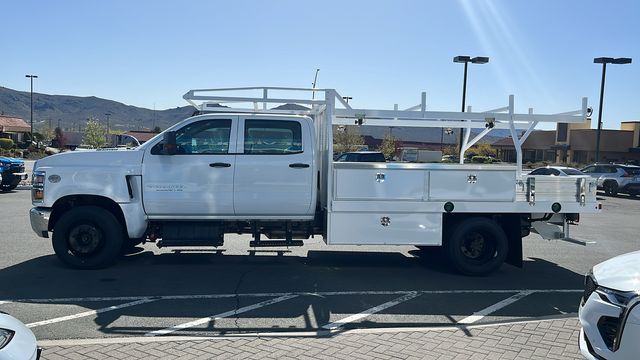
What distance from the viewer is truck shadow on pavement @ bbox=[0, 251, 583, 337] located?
586cm

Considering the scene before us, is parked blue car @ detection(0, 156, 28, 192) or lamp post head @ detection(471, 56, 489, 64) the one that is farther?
lamp post head @ detection(471, 56, 489, 64)

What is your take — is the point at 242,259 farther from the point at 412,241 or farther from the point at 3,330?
the point at 3,330

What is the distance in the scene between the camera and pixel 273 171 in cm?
795

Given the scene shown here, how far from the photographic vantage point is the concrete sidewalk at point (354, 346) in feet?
15.7

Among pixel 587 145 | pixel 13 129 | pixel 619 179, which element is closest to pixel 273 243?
pixel 619 179

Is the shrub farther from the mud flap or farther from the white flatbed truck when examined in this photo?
the mud flap

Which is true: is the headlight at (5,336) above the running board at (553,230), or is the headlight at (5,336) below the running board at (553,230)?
below

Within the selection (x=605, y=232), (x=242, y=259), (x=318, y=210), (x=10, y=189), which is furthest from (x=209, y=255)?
(x=10, y=189)

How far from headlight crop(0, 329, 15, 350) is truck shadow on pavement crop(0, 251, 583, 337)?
1991mm

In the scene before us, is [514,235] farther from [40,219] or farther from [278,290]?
[40,219]

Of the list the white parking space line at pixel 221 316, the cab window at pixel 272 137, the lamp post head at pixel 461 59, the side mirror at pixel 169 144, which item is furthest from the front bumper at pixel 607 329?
the lamp post head at pixel 461 59

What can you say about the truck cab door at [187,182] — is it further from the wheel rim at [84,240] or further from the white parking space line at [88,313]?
the white parking space line at [88,313]

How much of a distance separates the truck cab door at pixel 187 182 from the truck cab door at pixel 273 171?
183 millimetres

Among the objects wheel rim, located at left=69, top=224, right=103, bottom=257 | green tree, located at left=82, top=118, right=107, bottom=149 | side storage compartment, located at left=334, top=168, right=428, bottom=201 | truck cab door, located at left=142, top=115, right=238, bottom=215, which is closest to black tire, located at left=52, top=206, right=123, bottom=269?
wheel rim, located at left=69, top=224, right=103, bottom=257
